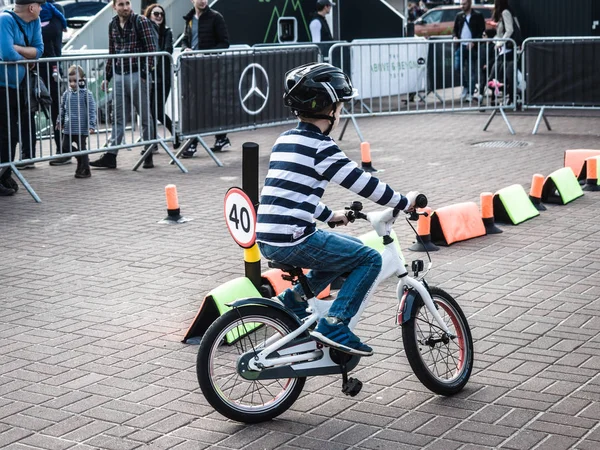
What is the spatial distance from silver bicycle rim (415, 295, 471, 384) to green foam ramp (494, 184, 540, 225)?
4184 millimetres

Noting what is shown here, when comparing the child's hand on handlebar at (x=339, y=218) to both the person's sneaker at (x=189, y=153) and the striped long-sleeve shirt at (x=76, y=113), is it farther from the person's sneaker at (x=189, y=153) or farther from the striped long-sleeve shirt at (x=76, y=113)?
the person's sneaker at (x=189, y=153)

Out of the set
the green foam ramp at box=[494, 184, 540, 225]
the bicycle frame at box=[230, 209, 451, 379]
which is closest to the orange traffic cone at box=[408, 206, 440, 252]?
the green foam ramp at box=[494, 184, 540, 225]

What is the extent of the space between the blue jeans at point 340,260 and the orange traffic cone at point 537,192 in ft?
17.1

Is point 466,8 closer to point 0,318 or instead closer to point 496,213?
point 496,213

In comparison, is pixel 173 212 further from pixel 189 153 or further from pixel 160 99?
pixel 189 153

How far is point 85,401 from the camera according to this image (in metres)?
5.29

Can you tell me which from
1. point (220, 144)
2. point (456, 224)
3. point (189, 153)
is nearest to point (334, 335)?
point (456, 224)

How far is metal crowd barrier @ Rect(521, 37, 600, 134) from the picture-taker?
49.1 ft

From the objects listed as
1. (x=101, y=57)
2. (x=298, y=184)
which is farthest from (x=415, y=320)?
(x=101, y=57)

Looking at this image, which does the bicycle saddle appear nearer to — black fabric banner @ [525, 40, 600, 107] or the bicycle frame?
the bicycle frame

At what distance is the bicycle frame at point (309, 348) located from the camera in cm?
493

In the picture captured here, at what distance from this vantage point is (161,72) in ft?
42.8

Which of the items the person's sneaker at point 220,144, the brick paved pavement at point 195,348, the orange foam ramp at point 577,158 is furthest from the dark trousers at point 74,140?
the orange foam ramp at point 577,158

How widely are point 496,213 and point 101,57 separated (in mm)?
4933
